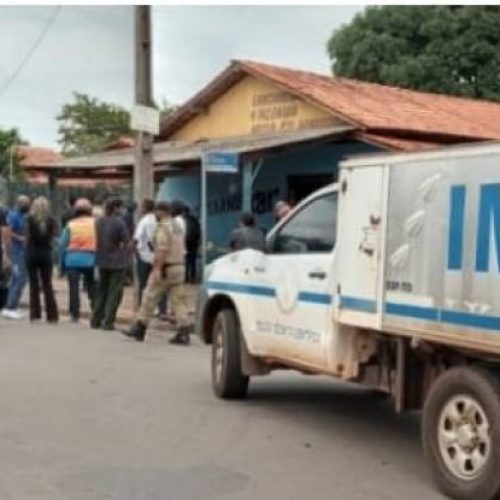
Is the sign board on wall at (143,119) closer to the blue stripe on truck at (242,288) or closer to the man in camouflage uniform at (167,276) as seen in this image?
the man in camouflage uniform at (167,276)

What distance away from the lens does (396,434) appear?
8.13 m

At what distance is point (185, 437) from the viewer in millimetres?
7801

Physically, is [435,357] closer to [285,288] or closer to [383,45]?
[285,288]

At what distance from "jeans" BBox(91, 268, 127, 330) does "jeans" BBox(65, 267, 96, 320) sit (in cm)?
53

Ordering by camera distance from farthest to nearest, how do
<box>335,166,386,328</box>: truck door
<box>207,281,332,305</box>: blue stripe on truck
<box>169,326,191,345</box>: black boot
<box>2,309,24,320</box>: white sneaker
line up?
<box>2,309,24,320</box>: white sneaker → <box>169,326,191,345</box>: black boot → <box>207,281,332,305</box>: blue stripe on truck → <box>335,166,386,328</box>: truck door

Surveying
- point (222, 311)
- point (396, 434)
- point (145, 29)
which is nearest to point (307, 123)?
point (145, 29)

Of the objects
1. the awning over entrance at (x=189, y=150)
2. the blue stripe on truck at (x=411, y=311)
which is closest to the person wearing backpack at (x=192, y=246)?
the awning over entrance at (x=189, y=150)

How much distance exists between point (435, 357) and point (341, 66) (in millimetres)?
30280

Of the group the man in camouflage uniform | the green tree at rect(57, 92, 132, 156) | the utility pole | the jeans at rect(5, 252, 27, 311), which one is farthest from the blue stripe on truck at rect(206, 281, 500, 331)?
the green tree at rect(57, 92, 132, 156)

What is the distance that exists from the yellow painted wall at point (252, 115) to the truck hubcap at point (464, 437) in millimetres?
14188

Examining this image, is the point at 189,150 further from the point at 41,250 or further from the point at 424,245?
the point at 424,245

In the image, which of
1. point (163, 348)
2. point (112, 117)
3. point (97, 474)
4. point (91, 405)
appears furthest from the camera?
point (112, 117)

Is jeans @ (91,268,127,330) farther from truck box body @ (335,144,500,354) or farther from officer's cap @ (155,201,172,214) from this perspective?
truck box body @ (335,144,500,354)

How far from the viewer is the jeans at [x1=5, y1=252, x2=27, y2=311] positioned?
52.4 ft
